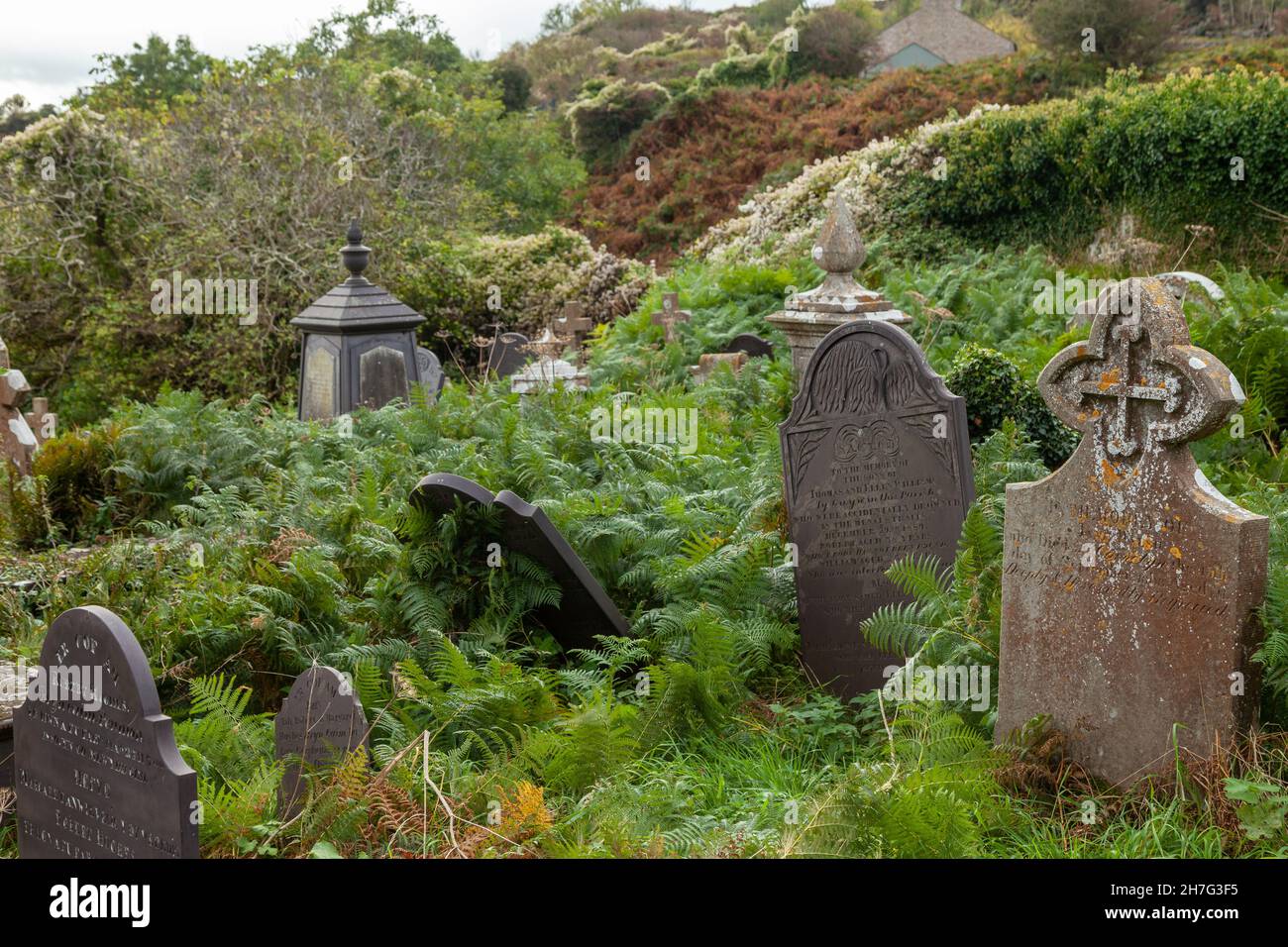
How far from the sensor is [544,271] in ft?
68.6

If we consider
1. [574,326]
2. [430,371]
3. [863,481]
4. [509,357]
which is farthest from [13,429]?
[574,326]

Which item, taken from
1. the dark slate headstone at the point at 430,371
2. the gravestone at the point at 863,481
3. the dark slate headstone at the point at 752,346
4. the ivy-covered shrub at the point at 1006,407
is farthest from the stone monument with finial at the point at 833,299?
the dark slate headstone at the point at 430,371

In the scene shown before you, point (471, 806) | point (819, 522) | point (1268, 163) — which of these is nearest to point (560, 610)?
point (819, 522)

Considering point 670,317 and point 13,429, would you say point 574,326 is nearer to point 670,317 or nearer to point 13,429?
point 670,317

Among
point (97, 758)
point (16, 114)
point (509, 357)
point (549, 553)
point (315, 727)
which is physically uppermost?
point (16, 114)

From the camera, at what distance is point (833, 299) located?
978 centimetres

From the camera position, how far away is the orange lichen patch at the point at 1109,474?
4.12 metres

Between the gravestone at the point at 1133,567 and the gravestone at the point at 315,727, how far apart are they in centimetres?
234

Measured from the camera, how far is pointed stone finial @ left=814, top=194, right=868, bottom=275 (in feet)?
31.6

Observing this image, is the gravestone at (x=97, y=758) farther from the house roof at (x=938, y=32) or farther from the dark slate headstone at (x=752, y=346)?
the house roof at (x=938, y=32)

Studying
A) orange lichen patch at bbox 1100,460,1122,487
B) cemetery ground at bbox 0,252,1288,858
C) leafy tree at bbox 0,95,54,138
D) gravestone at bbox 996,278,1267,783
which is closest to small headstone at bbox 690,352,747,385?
cemetery ground at bbox 0,252,1288,858

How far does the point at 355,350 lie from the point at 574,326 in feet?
17.6

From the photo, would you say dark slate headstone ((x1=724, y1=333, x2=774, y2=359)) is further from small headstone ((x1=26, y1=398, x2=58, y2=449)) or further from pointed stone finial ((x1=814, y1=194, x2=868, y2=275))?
small headstone ((x1=26, y1=398, x2=58, y2=449))

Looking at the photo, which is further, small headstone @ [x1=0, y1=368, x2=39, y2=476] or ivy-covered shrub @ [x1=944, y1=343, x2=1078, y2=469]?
small headstone @ [x1=0, y1=368, x2=39, y2=476]
